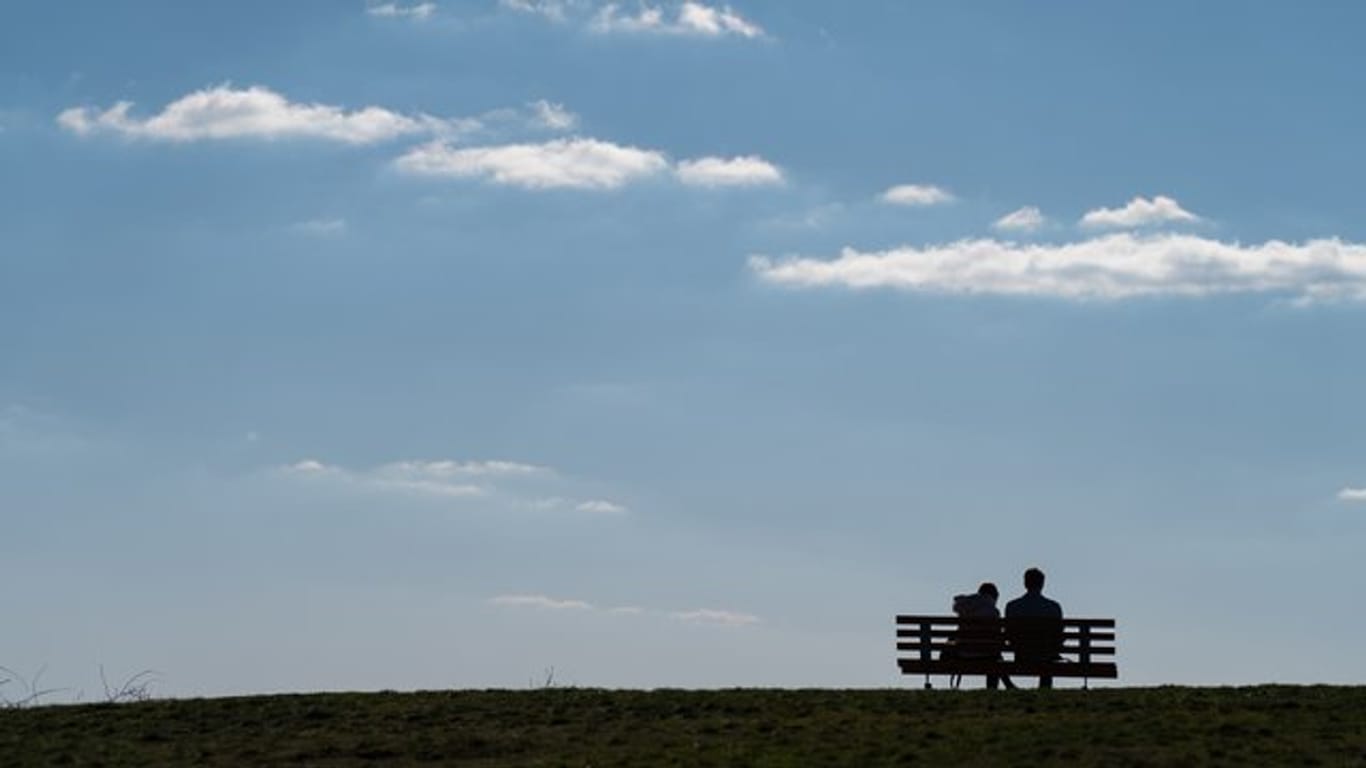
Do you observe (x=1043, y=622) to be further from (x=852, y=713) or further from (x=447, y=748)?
(x=447, y=748)

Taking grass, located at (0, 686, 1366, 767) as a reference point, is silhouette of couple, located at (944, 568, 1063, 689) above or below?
above

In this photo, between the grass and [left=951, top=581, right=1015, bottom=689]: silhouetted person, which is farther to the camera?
[left=951, top=581, right=1015, bottom=689]: silhouetted person

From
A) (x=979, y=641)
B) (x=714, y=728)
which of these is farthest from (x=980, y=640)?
(x=714, y=728)

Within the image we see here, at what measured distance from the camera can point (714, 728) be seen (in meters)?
24.8

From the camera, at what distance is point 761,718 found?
83.5 feet

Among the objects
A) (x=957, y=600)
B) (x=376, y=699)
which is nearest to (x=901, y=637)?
(x=957, y=600)

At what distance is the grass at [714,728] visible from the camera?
2280 cm

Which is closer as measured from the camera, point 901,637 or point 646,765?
point 646,765

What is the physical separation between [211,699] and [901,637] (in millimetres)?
9032

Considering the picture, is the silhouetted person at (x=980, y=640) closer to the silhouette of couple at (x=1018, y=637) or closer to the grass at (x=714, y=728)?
the silhouette of couple at (x=1018, y=637)

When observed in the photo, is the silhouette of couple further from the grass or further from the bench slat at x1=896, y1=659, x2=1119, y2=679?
the grass

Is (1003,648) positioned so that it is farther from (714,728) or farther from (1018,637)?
(714,728)

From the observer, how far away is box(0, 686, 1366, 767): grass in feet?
74.8

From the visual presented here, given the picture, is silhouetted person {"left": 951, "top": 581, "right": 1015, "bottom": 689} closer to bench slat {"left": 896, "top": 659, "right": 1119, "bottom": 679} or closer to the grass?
bench slat {"left": 896, "top": 659, "right": 1119, "bottom": 679}
